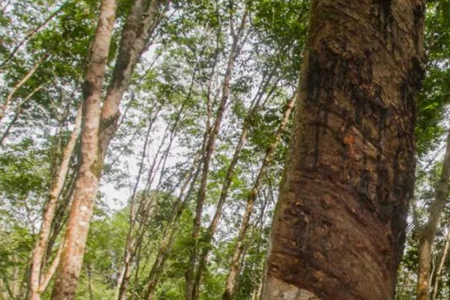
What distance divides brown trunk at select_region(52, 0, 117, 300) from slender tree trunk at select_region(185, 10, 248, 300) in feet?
15.0

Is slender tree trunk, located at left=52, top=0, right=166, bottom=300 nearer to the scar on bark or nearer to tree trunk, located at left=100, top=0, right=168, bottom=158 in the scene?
tree trunk, located at left=100, top=0, right=168, bottom=158

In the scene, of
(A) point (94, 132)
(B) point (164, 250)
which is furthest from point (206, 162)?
(A) point (94, 132)

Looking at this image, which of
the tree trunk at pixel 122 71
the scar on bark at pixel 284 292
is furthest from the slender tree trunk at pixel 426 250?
the scar on bark at pixel 284 292

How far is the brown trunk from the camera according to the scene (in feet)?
14.9

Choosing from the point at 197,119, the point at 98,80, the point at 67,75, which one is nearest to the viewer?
the point at 98,80

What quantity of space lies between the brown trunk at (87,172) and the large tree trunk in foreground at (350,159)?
438cm

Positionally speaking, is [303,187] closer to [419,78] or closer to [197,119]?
[419,78]

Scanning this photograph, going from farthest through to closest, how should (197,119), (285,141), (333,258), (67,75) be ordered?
1. (197,119)
2. (67,75)
3. (285,141)
4. (333,258)

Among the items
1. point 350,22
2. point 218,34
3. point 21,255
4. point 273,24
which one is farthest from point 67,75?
point 350,22

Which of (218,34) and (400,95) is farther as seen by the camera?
(218,34)

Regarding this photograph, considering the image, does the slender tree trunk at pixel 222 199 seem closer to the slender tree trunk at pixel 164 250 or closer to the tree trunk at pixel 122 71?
the slender tree trunk at pixel 164 250

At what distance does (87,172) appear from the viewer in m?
4.95

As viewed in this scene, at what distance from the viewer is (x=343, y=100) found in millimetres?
686

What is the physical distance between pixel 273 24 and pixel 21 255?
15.0 metres
